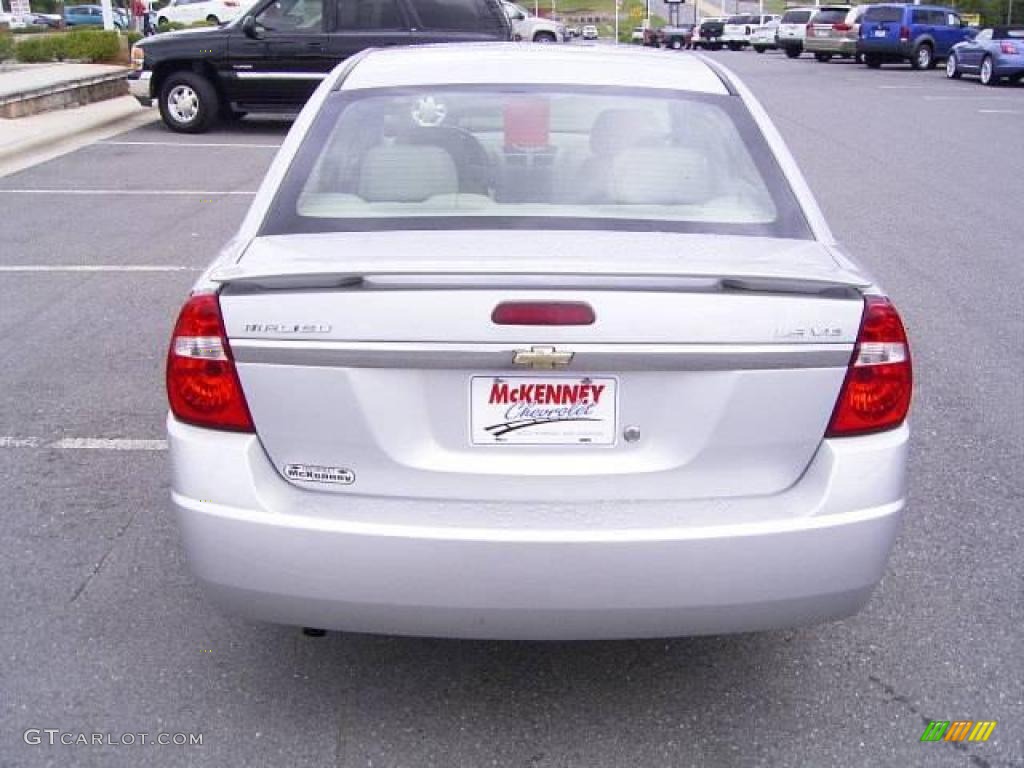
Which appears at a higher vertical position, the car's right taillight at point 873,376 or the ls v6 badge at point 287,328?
the ls v6 badge at point 287,328

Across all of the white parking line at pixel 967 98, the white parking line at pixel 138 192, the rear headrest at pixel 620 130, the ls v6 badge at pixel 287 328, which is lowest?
the white parking line at pixel 967 98

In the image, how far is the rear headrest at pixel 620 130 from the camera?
387cm

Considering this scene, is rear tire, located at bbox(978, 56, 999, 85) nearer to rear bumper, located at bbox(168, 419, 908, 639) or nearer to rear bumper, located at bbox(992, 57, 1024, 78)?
rear bumper, located at bbox(992, 57, 1024, 78)

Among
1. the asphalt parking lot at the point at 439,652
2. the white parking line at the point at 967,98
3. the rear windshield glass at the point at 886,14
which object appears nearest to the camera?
the asphalt parking lot at the point at 439,652

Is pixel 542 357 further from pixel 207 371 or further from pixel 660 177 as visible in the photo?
pixel 660 177

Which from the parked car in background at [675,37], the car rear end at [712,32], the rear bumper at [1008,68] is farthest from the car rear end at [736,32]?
the rear bumper at [1008,68]

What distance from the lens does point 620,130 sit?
393 cm

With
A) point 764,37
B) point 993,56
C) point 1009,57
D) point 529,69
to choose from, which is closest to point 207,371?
point 529,69

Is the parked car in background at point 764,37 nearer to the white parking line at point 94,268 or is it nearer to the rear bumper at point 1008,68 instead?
the rear bumper at point 1008,68

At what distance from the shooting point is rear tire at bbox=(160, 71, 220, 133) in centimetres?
1622

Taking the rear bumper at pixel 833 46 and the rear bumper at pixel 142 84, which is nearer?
the rear bumper at pixel 142 84

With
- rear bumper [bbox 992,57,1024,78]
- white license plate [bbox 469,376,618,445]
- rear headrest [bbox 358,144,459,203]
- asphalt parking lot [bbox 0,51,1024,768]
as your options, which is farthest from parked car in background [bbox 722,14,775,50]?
white license plate [bbox 469,376,618,445]

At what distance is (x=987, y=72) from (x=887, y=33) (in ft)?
20.6

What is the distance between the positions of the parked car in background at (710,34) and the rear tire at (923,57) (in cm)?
2505
